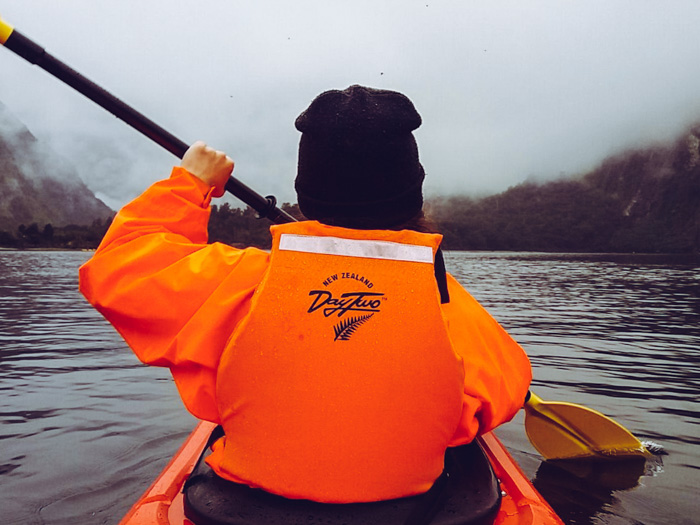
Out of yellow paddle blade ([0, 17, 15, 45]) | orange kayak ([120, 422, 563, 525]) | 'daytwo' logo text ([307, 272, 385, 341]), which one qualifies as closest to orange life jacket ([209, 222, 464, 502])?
'daytwo' logo text ([307, 272, 385, 341])

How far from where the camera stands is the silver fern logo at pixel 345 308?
160 centimetres

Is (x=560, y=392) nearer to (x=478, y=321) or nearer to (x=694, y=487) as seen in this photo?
(x=694, y=487)

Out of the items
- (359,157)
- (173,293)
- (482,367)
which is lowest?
(482,367)

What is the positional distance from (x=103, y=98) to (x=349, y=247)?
1.92m

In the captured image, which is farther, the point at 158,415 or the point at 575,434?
the point at 158,415

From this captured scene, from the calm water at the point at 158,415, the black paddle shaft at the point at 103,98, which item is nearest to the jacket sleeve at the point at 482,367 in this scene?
the black paddle shaft at the point at 103,98

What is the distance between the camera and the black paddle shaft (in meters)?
2.55

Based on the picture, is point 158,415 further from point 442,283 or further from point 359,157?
point 359,157

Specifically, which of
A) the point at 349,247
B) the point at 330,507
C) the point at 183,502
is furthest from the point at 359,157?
the point at 183,502

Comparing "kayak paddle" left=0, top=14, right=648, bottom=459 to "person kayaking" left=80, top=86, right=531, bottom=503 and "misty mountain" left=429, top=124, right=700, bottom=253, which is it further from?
"misty mountain" left=429, top=124, right=700, bottom=253

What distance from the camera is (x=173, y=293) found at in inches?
63.9

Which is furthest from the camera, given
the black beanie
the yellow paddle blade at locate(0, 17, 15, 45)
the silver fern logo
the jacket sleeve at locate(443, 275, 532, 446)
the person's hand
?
the yellow paddle blade at locate(0, 17, 15, 45)

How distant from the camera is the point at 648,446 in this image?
204 inches

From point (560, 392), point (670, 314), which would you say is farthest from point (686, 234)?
point (560, 392)
